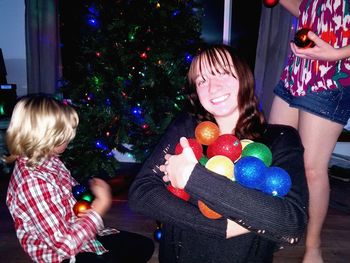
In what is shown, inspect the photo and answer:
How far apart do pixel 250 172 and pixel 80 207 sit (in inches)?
36.5

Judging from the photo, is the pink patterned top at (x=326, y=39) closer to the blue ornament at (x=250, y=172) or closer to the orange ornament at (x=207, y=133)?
the orange ornament at (x=207, y=133)

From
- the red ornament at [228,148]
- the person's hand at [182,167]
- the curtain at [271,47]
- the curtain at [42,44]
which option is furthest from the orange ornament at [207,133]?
the curtain at [42,44]

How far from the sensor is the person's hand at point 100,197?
148cm

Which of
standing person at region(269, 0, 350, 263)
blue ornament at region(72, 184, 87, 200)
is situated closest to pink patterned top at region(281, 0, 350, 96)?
standing person at region(269, 0, 350, 263)

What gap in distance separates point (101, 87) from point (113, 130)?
0.49 metres

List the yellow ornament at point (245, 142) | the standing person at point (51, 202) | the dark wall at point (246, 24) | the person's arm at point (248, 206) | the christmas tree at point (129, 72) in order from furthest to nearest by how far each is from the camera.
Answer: the dark wall at point (246, 24) < the christmas tree at point (129, 72) < the standing person at point (51, 202) < the yellow ornament at point (245, 142) < the person's arm at point (248, 206)

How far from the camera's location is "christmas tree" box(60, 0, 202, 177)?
2.72 m

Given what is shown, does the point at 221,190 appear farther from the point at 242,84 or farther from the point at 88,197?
the point at 88,197

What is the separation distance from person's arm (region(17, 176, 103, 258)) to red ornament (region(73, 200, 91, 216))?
9cm

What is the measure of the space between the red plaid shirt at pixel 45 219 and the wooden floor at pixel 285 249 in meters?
1.07

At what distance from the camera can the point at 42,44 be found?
13.5 ft

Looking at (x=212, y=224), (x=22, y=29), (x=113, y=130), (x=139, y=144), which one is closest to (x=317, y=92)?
(x=212, y=224)

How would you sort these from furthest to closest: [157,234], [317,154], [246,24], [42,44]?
1. [246,24]
2. [42,44]
3. [157,234]
4. [317,154]

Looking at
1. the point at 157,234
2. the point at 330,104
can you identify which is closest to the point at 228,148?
the point at 330,104
